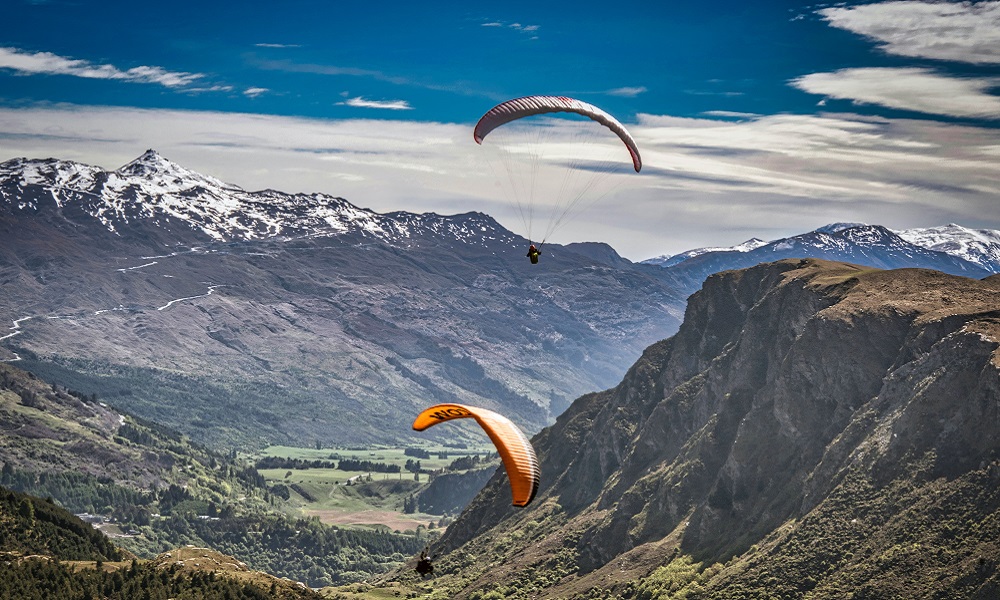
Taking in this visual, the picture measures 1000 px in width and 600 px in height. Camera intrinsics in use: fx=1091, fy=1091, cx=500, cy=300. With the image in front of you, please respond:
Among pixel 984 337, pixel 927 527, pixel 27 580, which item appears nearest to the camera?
pixel 27 580

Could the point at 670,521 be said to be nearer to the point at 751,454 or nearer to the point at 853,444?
the point at 751,454

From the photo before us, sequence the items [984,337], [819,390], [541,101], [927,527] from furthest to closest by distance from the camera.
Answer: [819,390] → [984,337] → [927,527] → [541,101]

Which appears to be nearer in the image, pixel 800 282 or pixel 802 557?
pixel 802 557

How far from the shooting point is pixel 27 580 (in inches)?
4889

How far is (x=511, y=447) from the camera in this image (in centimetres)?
8150

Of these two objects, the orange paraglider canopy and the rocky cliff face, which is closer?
the orange paraglider canopy

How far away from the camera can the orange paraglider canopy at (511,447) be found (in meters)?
78.5

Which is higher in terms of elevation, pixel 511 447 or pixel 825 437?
pixel 511 447

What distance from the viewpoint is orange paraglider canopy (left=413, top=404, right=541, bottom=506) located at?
78.5 metres

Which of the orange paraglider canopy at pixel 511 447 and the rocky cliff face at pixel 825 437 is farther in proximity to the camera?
the rocky cliff face at pixel 825 437

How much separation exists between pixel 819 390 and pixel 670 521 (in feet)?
110

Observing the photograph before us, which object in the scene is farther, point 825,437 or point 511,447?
point 825,437

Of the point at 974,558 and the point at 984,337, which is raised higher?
the point at 984,337

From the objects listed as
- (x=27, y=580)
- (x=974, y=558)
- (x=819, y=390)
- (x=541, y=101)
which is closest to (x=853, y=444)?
(x=819, y=390)
